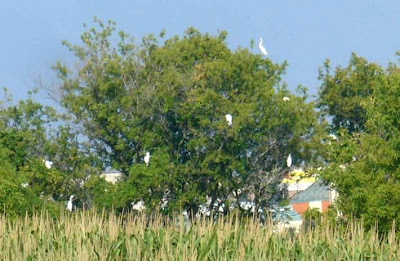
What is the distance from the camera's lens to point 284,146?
49844 millimetres

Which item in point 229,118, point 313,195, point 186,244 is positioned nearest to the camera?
point 186,244

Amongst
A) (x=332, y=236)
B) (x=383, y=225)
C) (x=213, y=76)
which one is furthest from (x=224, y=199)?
(x=332, y=236)

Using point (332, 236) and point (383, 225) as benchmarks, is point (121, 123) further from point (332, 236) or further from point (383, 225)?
point (332, 236)

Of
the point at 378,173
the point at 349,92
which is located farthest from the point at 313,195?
the point at 378,173

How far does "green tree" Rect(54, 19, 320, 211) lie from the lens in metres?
48.8

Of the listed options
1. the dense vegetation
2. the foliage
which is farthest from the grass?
the dense vegetation

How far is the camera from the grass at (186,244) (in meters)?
14.6

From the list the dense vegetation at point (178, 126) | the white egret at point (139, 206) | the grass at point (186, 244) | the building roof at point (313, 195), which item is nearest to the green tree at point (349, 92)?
the dense vegetation at point (178, 126)

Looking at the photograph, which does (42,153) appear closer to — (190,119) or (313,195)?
(190,119)

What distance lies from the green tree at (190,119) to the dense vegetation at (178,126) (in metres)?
0.06

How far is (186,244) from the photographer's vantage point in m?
A: 14.0

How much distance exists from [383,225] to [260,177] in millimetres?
16770

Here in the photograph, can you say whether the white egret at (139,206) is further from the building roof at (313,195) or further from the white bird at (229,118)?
the building roof at (313,195)

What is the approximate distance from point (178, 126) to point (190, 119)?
1.14 meters
